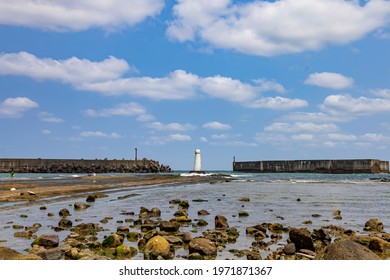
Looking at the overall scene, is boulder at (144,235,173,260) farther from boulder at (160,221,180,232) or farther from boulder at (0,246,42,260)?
boulder at (160,221,180,232)

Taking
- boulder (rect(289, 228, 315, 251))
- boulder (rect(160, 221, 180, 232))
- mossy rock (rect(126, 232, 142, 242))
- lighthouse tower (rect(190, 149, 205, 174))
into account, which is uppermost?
lighthouse tower (rect(190, 149, 205, 174))

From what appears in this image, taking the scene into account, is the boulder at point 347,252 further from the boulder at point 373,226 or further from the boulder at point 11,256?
the boulder at point 11,256

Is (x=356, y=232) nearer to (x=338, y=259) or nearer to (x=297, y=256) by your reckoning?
(x=297, y=256)

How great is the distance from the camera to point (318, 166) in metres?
128

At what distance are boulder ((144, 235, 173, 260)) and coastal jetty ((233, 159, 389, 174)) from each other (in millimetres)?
120855

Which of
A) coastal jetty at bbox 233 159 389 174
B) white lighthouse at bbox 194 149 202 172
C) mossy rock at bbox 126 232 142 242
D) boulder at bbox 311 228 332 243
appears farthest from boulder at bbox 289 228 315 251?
coastal jetty at bbox 233 159 389 174

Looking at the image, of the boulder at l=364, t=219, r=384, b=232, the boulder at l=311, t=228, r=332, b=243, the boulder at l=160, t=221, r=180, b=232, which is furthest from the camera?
the boulder at l=364, t=219, r=384, b=232

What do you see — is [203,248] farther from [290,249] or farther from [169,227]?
[169,227]

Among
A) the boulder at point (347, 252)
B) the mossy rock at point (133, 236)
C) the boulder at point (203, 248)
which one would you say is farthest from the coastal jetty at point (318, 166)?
the boulder at point (347, 252)

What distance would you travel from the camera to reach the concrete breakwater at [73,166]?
121 metres

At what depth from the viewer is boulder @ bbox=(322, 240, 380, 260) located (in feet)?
28.1

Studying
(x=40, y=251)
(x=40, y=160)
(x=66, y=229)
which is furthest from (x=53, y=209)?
(x=40, y=160)

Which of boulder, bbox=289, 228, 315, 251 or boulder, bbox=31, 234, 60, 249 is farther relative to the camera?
boulder, bbox=31, 234, 60, 249
